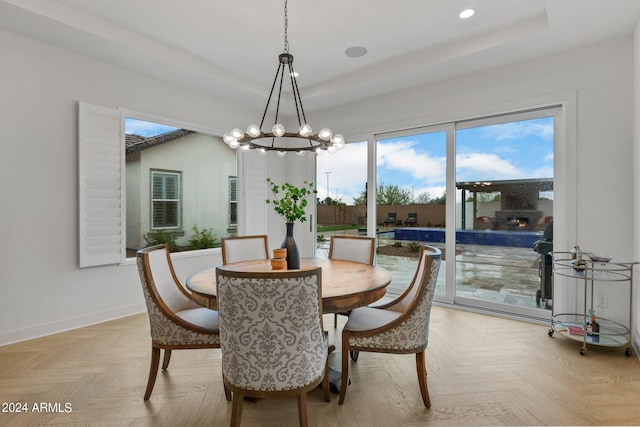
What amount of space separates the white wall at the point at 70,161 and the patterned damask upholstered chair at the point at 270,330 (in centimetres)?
261

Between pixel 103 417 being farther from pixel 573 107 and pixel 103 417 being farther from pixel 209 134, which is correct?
pixel 573 107

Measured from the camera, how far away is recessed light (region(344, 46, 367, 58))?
3582 mm

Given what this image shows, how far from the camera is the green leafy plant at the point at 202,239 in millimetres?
4520

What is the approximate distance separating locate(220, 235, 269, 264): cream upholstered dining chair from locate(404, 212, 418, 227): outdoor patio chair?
6.47 ft

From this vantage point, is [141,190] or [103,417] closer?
[103,417]

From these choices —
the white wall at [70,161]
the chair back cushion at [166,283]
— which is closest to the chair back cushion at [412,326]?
the chair back cushion at [166,283]

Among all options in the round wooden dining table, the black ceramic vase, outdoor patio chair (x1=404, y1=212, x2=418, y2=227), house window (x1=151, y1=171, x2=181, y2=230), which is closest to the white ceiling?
house window (x1=151, y1=171, x2=181, y2=230)

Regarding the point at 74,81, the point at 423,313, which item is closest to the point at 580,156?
the point at 423,313

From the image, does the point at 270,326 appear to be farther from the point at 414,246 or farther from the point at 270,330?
the point at 414,246

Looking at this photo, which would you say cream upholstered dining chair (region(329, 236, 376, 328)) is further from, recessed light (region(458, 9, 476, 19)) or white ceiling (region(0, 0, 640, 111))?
recessed light (region(458, 9, 476, 19))

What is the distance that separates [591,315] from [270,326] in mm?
2935

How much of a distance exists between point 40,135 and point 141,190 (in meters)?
1.09

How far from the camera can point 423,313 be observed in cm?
200

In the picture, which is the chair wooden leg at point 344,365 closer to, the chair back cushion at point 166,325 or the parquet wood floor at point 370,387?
the parquet wood floor at point 370,387
